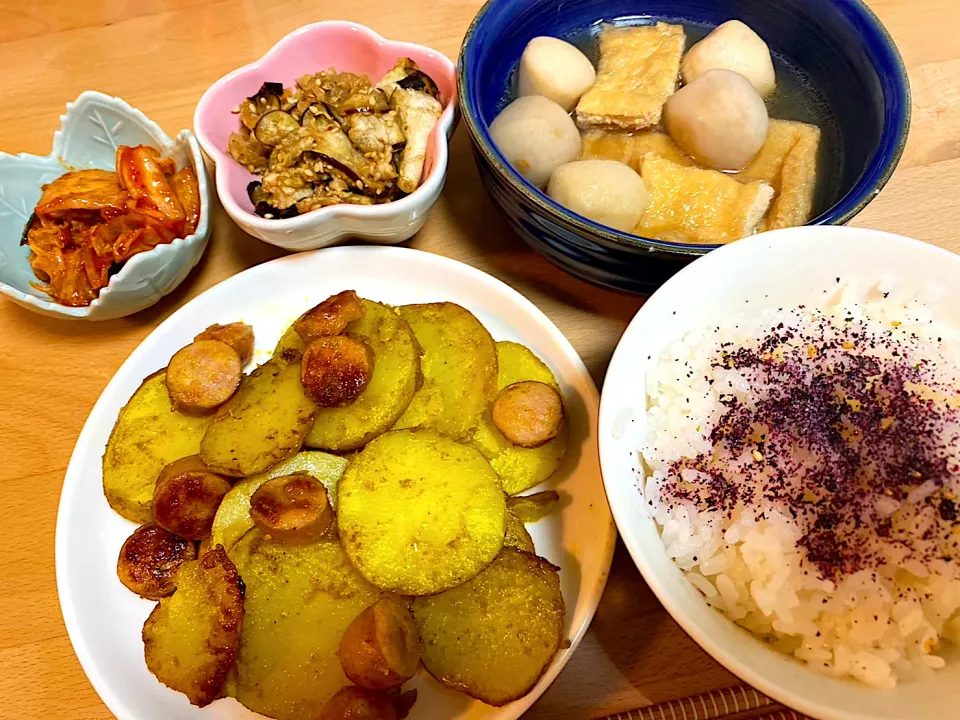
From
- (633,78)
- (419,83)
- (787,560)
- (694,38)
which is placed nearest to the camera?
(787,560)

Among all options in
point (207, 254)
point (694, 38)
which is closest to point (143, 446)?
A: point (207, 254)

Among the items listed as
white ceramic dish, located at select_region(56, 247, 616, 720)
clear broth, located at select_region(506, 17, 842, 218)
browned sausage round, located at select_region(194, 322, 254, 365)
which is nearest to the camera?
white ceramic dish, located at select_region(56, 247, 616, 720)

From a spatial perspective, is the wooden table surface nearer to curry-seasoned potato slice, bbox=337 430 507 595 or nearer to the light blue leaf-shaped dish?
the light blue leaf-shaped dish

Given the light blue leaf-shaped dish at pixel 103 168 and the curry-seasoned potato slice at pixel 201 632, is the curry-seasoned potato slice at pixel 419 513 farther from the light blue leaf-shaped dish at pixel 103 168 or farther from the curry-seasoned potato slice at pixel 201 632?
the light blue leaf-shaped dish at pixel 103 168

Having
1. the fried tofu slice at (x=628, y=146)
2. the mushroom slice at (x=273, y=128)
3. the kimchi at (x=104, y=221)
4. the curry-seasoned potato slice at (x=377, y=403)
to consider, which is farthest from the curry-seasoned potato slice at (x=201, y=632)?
the fried tofu slice at (x=628, y=146)

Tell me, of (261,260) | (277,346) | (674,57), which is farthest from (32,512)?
(674,57)

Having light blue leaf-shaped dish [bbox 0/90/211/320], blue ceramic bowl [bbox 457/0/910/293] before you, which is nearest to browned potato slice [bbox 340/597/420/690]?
blue ceramic bowl [bbox 457/0/910/293]

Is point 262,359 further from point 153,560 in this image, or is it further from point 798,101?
point 798,101
